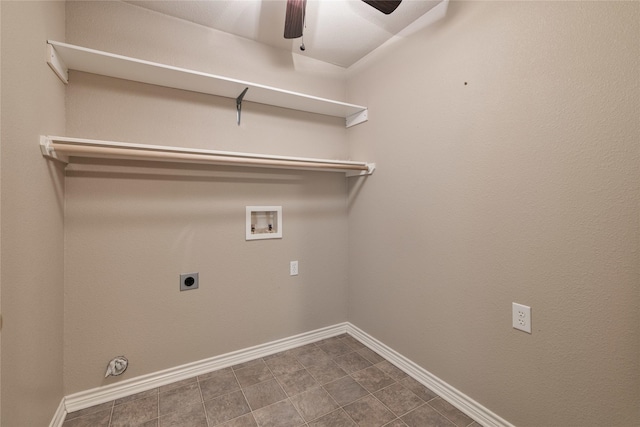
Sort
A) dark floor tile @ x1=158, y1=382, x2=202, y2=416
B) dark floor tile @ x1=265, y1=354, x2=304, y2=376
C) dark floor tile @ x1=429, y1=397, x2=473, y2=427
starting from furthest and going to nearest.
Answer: dark floor tile @ x1=265, y1=354, x2=304, y2=376 → dark floor tile @ x1=158, y1=382, x2=202, y2=416 → dark floor tile @ x1=429, y1=397, x2=473, y2=427

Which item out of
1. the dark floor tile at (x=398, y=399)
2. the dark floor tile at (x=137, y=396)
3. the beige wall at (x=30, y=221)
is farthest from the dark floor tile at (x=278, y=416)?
the beige wall at (x=30, y=221)

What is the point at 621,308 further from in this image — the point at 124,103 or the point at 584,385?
the point at 124,103

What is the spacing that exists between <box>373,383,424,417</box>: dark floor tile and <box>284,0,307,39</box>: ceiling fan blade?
221cm

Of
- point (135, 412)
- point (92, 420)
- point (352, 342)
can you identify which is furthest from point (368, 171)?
point (92, 420)

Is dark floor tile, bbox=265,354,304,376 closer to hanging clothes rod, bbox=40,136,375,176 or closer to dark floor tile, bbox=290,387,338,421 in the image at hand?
dark floor tile, bbox=290,387,338,421

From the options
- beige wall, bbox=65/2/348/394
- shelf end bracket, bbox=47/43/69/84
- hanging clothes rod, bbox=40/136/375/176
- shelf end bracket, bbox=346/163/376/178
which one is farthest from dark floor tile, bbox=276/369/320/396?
shelf end bracket, bbox=47/43/69/84

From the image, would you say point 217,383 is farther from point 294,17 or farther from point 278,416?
point 294,17

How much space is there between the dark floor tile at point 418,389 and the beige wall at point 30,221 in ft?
6.00

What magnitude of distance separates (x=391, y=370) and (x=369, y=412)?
1.41ft

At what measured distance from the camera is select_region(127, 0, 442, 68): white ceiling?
5.28 feet

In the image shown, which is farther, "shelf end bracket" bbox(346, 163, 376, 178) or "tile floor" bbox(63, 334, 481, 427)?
"shelf end bracket" bbox(346, 163, 376, 178)

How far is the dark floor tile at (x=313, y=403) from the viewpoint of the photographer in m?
1.47

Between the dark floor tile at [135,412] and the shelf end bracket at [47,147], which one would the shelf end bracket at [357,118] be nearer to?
the shelf end bracket at [47,147]

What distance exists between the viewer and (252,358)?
1.98m
